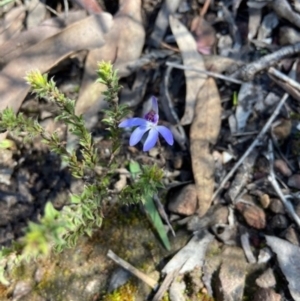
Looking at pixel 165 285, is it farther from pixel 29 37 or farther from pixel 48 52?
pixel 29 37

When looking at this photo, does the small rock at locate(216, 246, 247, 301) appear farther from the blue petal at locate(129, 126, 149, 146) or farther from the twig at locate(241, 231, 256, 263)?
the blue petal at locate(129, 126, 149, 146)

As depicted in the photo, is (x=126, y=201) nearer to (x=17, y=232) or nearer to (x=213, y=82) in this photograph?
(x=17, y=232)

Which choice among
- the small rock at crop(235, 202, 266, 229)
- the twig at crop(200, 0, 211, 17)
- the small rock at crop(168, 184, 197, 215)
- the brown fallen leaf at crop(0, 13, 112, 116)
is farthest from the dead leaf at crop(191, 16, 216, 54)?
the small rock at crop(235, 202, 266, 229)

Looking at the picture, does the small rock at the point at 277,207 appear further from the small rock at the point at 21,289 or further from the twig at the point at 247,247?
the small rock at the point at 21,289

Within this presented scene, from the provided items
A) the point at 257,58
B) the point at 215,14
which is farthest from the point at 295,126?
the point at 215,14

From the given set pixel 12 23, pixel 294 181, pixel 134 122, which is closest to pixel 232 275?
pixel 294 181

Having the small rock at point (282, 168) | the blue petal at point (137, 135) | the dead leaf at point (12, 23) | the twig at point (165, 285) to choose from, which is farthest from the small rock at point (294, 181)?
the dead leaf at point (12, 23)
